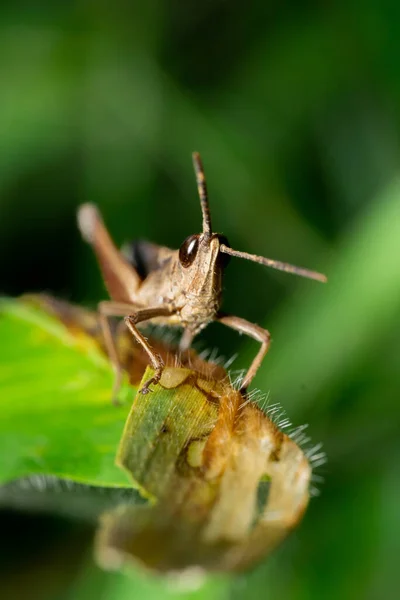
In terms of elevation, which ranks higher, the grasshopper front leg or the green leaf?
the grasshopper front leg

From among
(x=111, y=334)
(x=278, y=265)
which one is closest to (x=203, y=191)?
(x=278, y=265)

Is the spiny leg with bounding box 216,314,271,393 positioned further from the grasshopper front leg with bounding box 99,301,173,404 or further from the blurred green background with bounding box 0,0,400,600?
the blurred green background with bounding box 0,0,400,600

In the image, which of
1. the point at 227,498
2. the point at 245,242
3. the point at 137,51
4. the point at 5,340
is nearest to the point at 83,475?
the point at 227,498

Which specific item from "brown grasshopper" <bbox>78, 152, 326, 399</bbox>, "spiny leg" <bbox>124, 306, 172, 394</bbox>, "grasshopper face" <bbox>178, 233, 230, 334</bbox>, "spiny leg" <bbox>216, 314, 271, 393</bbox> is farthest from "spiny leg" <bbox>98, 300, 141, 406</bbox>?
"spiny leg" <bbox>216, 314, 271, 393</bbox>

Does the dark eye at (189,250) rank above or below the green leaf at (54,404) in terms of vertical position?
above

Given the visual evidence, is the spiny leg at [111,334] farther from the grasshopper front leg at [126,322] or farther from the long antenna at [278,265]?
the long antenna at [278,265]

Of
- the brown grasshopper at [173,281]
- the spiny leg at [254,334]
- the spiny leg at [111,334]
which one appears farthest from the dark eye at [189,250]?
the spiny leg at [111,334]

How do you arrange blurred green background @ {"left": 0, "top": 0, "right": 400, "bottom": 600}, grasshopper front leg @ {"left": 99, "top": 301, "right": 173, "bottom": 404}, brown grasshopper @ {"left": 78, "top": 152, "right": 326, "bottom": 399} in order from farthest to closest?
blurred green background @ {"left": 0, "top": 0, "right": 400, "bottom": 600} < brown grasshopper @ {"left": 78, "top": 152, "right": 326, "bottom": 399} < grasshopper front leg @ {"left": 99, "top": 301, "right": 173, "bottom": 404}
